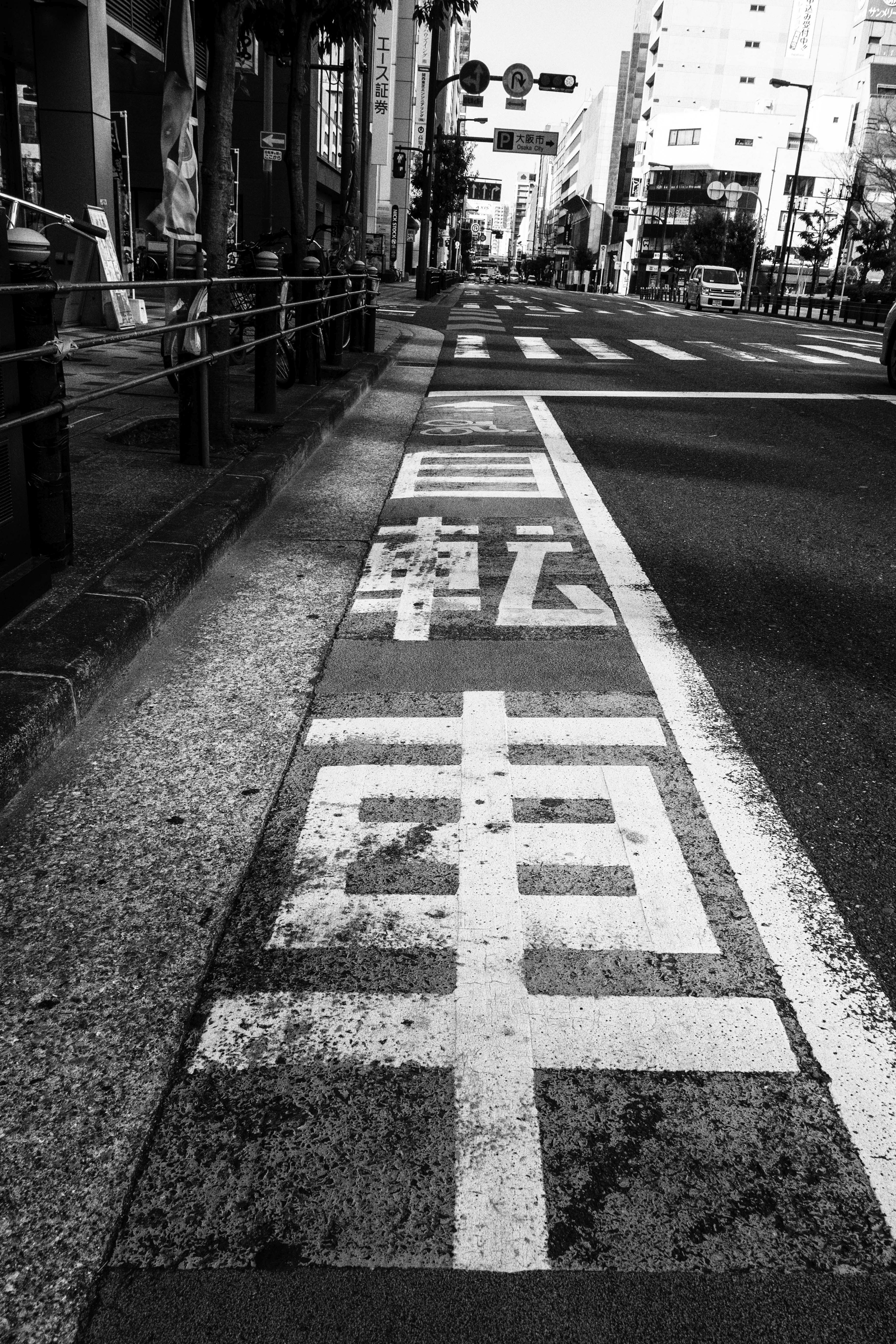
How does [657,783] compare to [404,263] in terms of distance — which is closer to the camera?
[657,783]

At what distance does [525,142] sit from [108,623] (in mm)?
47971

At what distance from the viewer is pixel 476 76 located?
32.8 meters

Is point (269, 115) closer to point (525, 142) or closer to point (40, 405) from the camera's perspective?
point (525, 142)

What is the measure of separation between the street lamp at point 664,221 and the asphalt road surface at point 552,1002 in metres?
103

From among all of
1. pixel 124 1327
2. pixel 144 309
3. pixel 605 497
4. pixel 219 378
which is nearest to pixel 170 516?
pixel 219 378

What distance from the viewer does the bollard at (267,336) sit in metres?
6.88

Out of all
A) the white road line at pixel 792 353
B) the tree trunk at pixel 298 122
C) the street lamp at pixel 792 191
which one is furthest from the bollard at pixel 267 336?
the street lamp at pixel 792 191

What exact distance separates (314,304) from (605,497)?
3.76 metres

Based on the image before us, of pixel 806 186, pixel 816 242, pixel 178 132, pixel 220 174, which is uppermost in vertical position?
pixel 806 186

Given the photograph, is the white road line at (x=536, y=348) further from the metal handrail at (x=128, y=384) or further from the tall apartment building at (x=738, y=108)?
the tall apartment building at (x=738, y=108)

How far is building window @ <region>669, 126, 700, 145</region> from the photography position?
11869 cm

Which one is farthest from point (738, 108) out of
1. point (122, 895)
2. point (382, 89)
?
point (122, 895)

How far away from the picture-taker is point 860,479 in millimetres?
6910

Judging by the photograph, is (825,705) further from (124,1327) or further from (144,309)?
(144,309)
